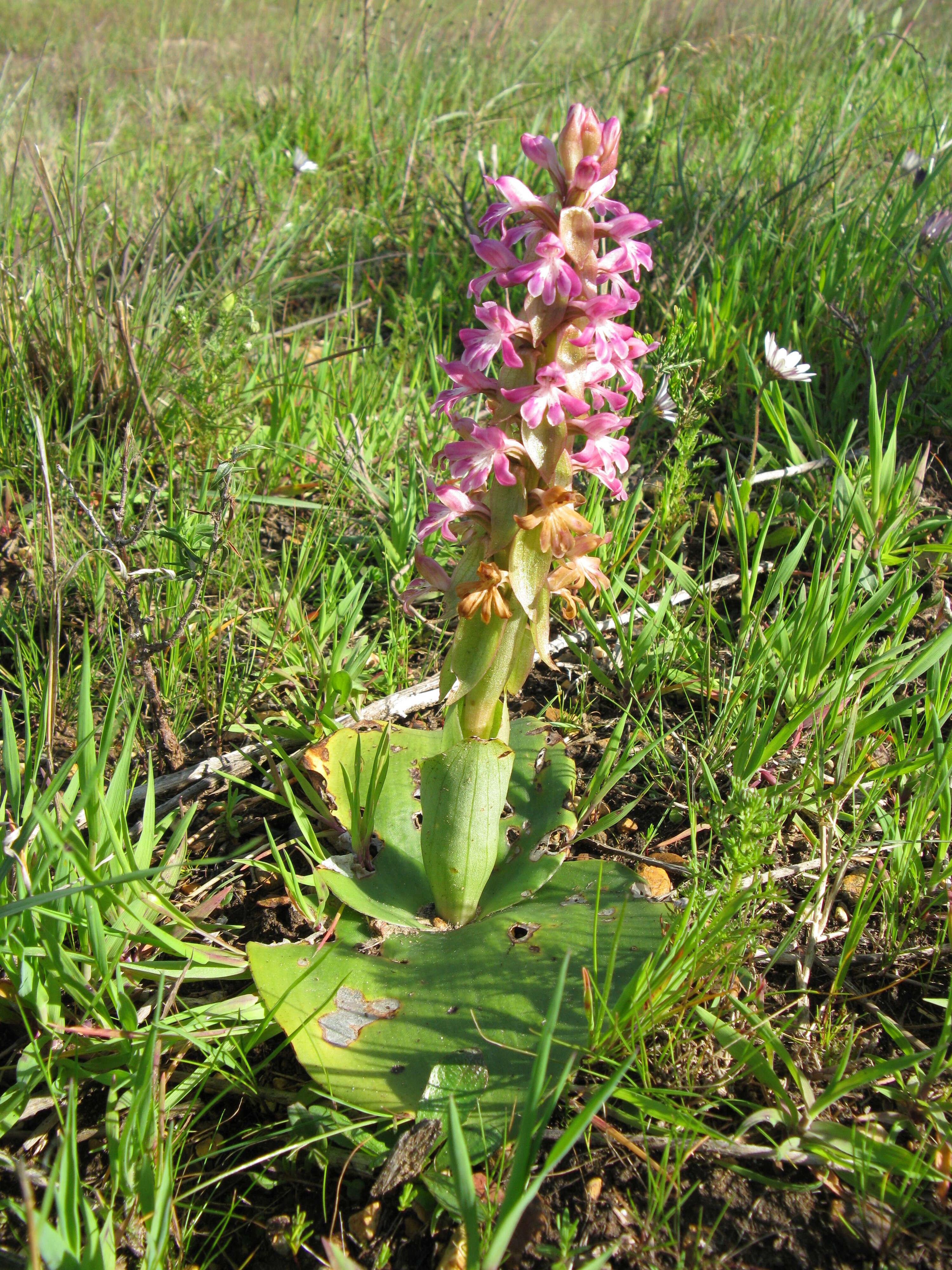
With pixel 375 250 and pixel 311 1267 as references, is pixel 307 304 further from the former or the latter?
pixel 311 1267

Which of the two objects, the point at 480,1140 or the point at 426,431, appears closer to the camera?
the point at 480,1140

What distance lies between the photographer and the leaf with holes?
6.16ft

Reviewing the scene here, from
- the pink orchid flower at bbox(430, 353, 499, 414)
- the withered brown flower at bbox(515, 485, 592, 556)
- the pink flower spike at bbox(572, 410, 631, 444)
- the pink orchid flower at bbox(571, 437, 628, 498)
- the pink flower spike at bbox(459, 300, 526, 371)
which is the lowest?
the withered brown flower at bbox(515, 485, 592, 556)

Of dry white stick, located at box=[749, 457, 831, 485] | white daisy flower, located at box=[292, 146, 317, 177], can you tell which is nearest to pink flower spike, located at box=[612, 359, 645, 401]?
dry white stick, located at box=[749, 457, 831, 485]

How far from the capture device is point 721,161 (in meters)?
4.51

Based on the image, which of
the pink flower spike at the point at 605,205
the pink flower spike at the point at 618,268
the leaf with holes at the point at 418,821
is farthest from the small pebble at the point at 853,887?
the pink flower spike at the point at 605,205

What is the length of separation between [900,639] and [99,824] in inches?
79.7

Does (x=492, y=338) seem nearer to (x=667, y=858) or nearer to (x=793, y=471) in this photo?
(x=667, y=858)

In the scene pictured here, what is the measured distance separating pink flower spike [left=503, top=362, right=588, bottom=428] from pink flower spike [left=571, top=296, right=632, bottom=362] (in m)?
0.08

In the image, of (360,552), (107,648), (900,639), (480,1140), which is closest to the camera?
(480,1140)

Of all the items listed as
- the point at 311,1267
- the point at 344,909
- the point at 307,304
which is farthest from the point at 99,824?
the point at 307,304

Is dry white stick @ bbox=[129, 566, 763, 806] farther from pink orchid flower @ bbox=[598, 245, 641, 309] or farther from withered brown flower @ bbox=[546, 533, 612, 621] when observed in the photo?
pink orchid flower @ bbox=[598, 245, 641, 309]

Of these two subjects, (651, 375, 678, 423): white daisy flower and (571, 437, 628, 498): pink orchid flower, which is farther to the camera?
(651, 375, 678, 423): white daisy flower

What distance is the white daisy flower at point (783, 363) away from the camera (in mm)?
2682
